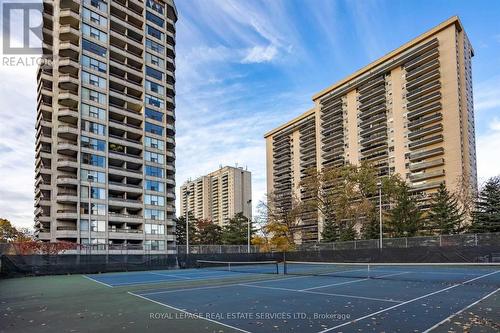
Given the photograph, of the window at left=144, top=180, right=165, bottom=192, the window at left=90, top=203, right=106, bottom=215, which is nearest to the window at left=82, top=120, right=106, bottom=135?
the window at left=144, top=180, right=165, bottom=192

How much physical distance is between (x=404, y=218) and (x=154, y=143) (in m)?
43.8

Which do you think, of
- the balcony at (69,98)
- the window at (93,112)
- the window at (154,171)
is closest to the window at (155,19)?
the window at (93,112)

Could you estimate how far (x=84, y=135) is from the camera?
62.5 meters

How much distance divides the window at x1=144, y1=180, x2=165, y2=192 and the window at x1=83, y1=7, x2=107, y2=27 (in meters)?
28.0

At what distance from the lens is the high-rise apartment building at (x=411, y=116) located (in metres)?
81.2

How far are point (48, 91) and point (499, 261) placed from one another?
63.5 m

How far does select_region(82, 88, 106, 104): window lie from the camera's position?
209 ft

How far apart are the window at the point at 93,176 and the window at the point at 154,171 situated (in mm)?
8211

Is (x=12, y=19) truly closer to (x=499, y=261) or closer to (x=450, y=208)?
(x=499, y=261)

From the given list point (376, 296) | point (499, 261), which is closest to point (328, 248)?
point (499, 261)

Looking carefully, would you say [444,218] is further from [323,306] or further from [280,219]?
[323,306]

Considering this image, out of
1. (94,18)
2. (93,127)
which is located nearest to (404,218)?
(93,127)

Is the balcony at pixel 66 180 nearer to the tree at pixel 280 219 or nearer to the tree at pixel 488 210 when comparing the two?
the tree at pixel 280 219

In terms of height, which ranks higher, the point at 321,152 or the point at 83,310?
the point at 321,152
